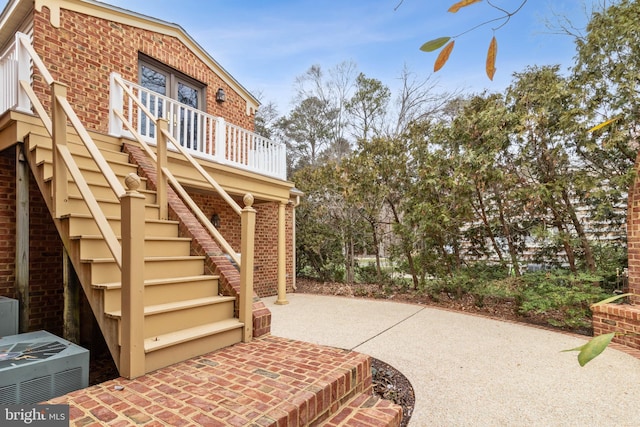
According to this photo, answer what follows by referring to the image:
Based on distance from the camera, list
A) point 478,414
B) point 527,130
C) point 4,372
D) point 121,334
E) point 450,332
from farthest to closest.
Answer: point 527,130 < point 450,332 < point 478,414 < point 121,334 < point 4,372

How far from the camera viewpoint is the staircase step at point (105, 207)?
10.6 feet

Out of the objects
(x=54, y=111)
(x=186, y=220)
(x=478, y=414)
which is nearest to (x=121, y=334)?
(x=186, y=220)

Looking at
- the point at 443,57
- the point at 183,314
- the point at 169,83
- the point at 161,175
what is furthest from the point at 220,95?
the point at 443,57

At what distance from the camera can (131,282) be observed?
2275mm

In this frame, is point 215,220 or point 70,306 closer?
point 70,306

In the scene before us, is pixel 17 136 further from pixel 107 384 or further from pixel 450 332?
pixel 450 332

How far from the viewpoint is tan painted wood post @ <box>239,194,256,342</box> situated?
10.3 ft

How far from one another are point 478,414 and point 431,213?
→ 4.50 meters

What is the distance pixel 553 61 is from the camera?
236 inches

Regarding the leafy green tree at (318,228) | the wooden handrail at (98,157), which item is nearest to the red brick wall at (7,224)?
the wooden handrail at (98,157)

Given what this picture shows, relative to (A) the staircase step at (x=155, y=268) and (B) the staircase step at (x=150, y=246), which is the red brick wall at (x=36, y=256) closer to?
(B) the staircase step at (x=150, y=246)

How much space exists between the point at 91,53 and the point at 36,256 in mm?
3565

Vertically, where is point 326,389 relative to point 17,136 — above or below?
below

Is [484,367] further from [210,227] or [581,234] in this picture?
[581,234]
